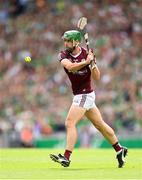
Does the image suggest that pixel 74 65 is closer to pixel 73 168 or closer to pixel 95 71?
pixel 95 71

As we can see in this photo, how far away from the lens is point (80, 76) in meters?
14.2

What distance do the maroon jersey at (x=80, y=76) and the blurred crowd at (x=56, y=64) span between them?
35.4ft

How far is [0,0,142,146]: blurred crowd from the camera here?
26.6 meters

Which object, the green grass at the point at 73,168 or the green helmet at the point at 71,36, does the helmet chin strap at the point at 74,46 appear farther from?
the green grass at the point at 73,168

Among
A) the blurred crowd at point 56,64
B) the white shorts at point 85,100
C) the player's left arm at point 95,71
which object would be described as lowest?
the white shorts at point 85,100

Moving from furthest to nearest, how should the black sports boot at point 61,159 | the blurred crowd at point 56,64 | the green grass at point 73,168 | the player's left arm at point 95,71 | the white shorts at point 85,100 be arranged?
the blurred crowd at point 56,64 < the white shorts at point 85,100 < the player's left arm at point 95,71 < the black sports boot at point 61,159 < the green grass at point 73,168

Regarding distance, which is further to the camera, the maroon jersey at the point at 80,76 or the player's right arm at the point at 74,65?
the maroon jersey at the point at 80,76

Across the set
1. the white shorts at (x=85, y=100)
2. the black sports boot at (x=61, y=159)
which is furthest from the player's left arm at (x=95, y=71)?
the black sports boot at (x=61, y=159)

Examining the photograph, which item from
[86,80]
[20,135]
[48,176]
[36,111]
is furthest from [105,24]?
[48,176]

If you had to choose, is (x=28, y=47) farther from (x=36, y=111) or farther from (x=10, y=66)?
(x=36, y=111)

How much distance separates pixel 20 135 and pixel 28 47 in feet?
21.0

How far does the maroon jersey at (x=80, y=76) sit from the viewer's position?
46.4 ft

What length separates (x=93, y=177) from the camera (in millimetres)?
11969

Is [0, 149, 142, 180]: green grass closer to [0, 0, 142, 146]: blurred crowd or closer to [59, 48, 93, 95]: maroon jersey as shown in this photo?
[59, 48, 93, 95]: maroon jersey
